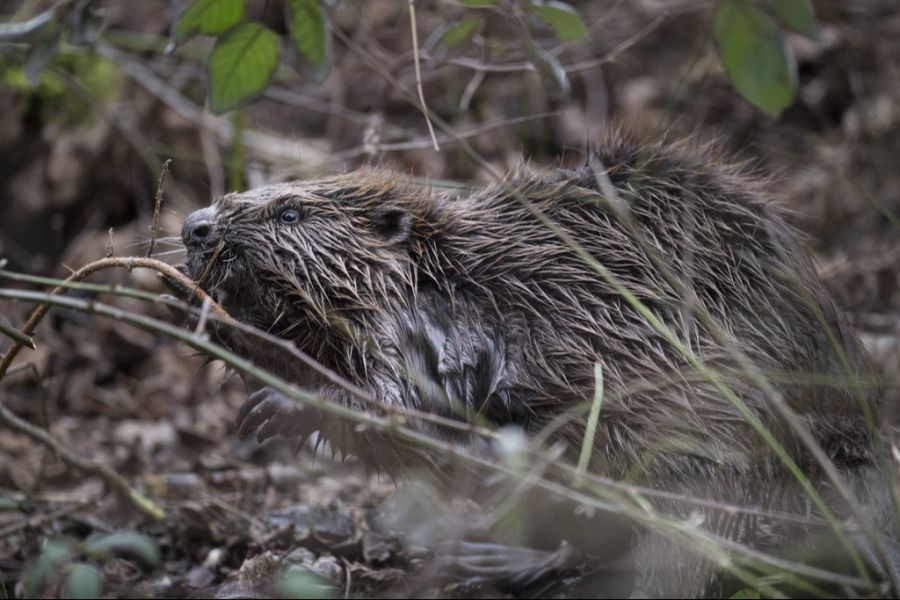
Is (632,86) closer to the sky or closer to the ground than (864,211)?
closer to the sky

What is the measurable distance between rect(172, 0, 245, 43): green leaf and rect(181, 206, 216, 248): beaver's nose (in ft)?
1.93

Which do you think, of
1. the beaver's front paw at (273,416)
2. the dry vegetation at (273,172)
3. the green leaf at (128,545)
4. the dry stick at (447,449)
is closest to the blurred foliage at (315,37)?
the dry vegetation at (273,172)

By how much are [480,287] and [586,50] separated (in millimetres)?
4038

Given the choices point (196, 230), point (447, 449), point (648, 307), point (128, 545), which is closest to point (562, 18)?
point (648, 307)

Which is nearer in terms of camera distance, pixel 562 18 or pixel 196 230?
pixel 196 230

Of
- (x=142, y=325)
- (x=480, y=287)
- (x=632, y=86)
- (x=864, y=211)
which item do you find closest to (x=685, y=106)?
(x=632, y=86)

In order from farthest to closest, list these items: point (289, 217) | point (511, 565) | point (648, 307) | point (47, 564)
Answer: point (511, 565) < point (289, 217) < point (648, 307) < point (47, 564)

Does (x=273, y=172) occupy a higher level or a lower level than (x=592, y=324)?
lower

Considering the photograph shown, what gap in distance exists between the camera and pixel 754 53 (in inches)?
106

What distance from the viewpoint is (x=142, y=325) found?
222 centimetres

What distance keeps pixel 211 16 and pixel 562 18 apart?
3.93 feet

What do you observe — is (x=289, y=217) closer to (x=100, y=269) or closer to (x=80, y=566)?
(x=100, y=269)

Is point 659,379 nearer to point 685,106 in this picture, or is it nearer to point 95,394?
point 95,394

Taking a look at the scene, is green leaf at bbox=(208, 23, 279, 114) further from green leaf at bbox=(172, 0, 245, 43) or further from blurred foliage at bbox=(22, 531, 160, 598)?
blurred foliage at bbox=(22, 531, 160, 598)
